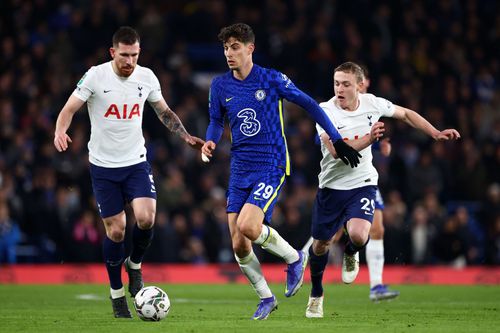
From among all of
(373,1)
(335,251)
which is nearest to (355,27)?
(373,1)

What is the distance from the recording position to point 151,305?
962cm

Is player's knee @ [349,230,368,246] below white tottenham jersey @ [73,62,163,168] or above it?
below

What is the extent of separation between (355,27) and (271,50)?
2.20m

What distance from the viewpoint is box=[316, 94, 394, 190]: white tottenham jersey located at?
1095 centimetres

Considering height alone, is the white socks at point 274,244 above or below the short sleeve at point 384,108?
below

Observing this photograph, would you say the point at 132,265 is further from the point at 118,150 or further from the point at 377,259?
the point at 377,259

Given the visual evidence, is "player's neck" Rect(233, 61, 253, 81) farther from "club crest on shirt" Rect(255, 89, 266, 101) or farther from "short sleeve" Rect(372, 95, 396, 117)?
"short sleeve" Rect(372, 95, 396, 117)

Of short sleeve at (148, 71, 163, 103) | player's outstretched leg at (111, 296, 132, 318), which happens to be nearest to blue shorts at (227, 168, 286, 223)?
short sleeve at (148, 71, 163, 103)

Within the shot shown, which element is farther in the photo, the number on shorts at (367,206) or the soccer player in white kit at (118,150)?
the number on shorts at (367,206)

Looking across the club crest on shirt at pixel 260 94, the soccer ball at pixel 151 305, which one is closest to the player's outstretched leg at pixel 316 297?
the soccer ball at pixel 151 305

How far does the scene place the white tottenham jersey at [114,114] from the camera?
1027 cm

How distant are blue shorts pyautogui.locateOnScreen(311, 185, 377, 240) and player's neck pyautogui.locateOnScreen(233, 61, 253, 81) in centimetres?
177

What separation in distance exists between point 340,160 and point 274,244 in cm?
146

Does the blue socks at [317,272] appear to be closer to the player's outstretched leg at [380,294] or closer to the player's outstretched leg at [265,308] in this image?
the player's outstretched leg at [265,308]
